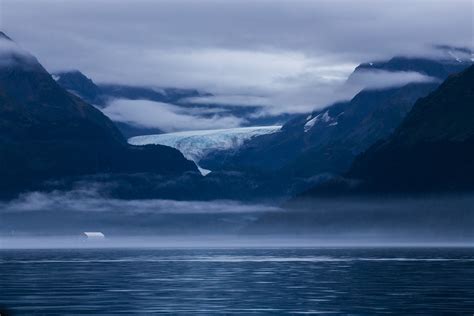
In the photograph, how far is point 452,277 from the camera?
535 ft

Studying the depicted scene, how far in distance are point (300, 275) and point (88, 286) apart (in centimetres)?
4383

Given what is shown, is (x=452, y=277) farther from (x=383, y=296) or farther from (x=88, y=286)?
(x=88, y=286)

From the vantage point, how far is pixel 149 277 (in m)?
179

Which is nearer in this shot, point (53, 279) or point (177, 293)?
point (177, 293)

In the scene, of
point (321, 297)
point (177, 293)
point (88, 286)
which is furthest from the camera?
point (88, 286)

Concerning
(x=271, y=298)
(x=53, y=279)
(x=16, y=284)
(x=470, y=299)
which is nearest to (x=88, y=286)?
(x=16, y=284)

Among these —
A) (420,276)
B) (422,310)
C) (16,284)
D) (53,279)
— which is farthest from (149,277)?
(422,310)

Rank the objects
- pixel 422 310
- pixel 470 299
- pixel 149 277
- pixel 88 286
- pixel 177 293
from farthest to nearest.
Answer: pixel 149 277
pixel 88 286
pixel 177 293
pixel 470 299
pixel 422 310

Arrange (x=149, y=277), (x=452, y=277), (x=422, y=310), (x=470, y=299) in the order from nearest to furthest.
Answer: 1. (x=422, y=310)
2. (x=470, y=299)
3. (x=452, y=277)
4. (x=149, y=277)

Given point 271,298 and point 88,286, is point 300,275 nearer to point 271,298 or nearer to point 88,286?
point 88,286

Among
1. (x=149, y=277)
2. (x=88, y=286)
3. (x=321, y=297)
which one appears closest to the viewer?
(x=321, y=297)

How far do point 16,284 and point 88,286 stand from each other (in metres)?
11.8

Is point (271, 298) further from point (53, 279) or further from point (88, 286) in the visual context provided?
point (53, 279)

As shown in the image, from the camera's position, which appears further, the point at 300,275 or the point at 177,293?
the point at 300,275
